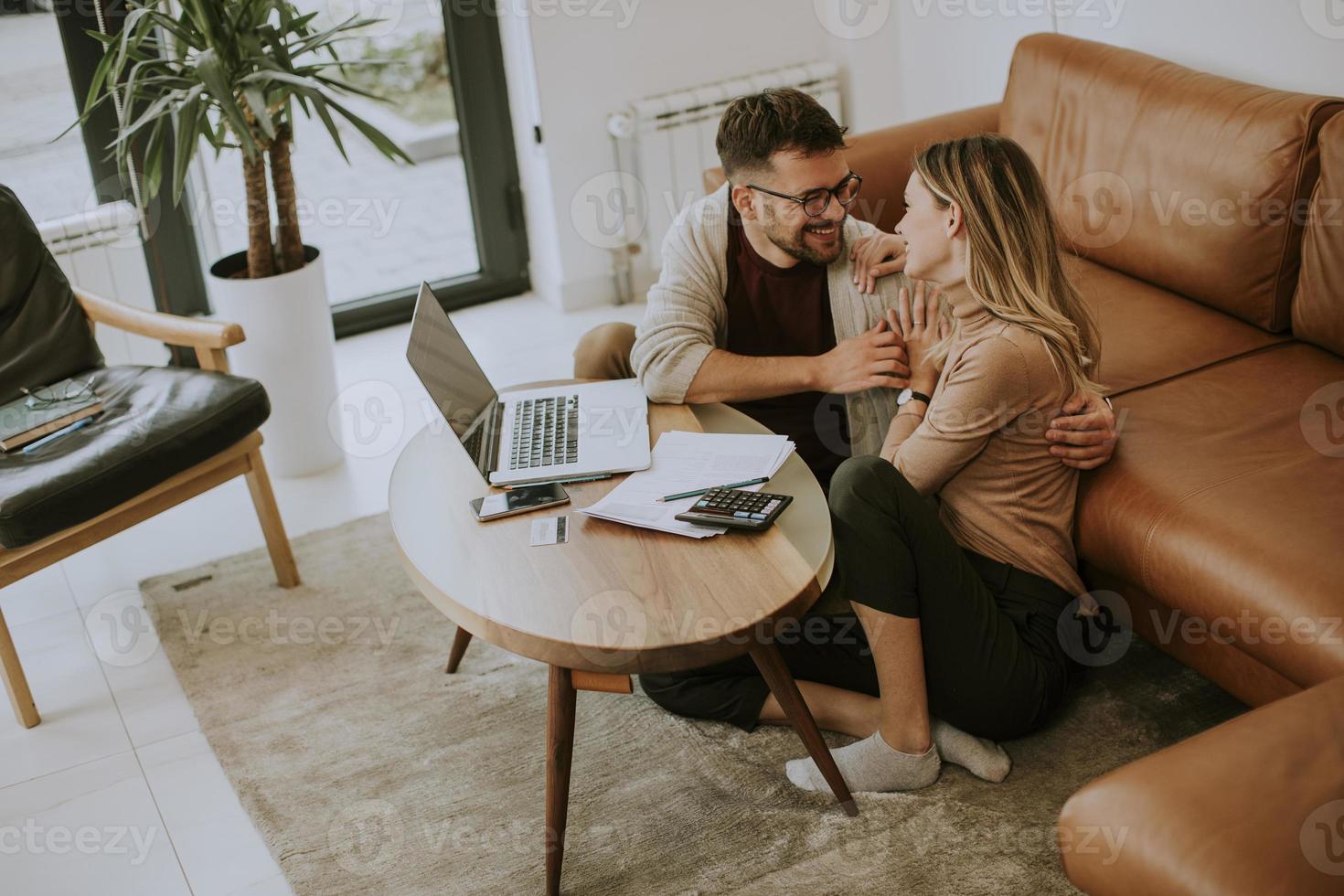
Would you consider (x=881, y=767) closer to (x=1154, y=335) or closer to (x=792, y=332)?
(x=792, y=332)

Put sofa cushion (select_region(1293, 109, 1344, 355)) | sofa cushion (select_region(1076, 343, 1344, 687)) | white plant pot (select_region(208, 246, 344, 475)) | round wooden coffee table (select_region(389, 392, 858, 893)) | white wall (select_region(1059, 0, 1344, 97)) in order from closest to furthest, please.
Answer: round wooden coffee table (select_region(389, 392, 858, 893)), sofa cushion (select_region(1076, 343, 1344, 687)), sofa cushion (select_region(1293, 109, 1344, 355)), white wall (select_region(1059, 0, 1344, 97)), white plant pot (select_region(208, 246, 344, 475))

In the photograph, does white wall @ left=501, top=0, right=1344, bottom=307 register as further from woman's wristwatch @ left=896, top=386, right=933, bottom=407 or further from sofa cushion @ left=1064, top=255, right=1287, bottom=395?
woman's wristwatch @ left=896, top=386, right=933, bottom=407

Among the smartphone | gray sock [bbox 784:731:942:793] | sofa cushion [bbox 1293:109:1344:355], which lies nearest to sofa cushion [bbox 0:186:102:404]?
the smartphone

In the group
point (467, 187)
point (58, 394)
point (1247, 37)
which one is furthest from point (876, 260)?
point (467, 187)

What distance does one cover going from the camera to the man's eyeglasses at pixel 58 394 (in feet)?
8.48

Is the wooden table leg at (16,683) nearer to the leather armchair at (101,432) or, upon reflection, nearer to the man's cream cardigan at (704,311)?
the leather armchair at (101,432)

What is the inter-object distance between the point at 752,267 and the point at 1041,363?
0.63 meters

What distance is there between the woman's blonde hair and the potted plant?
5.02 feet

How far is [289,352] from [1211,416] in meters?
2.14

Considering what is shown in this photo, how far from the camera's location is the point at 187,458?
2.46 m

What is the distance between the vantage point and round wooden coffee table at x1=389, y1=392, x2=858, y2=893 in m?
1.65

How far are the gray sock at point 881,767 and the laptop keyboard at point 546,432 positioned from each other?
66 cm

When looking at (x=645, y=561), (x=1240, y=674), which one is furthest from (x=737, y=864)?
(x=1240, y=674)

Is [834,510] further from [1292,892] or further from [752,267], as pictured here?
[1292,892]
